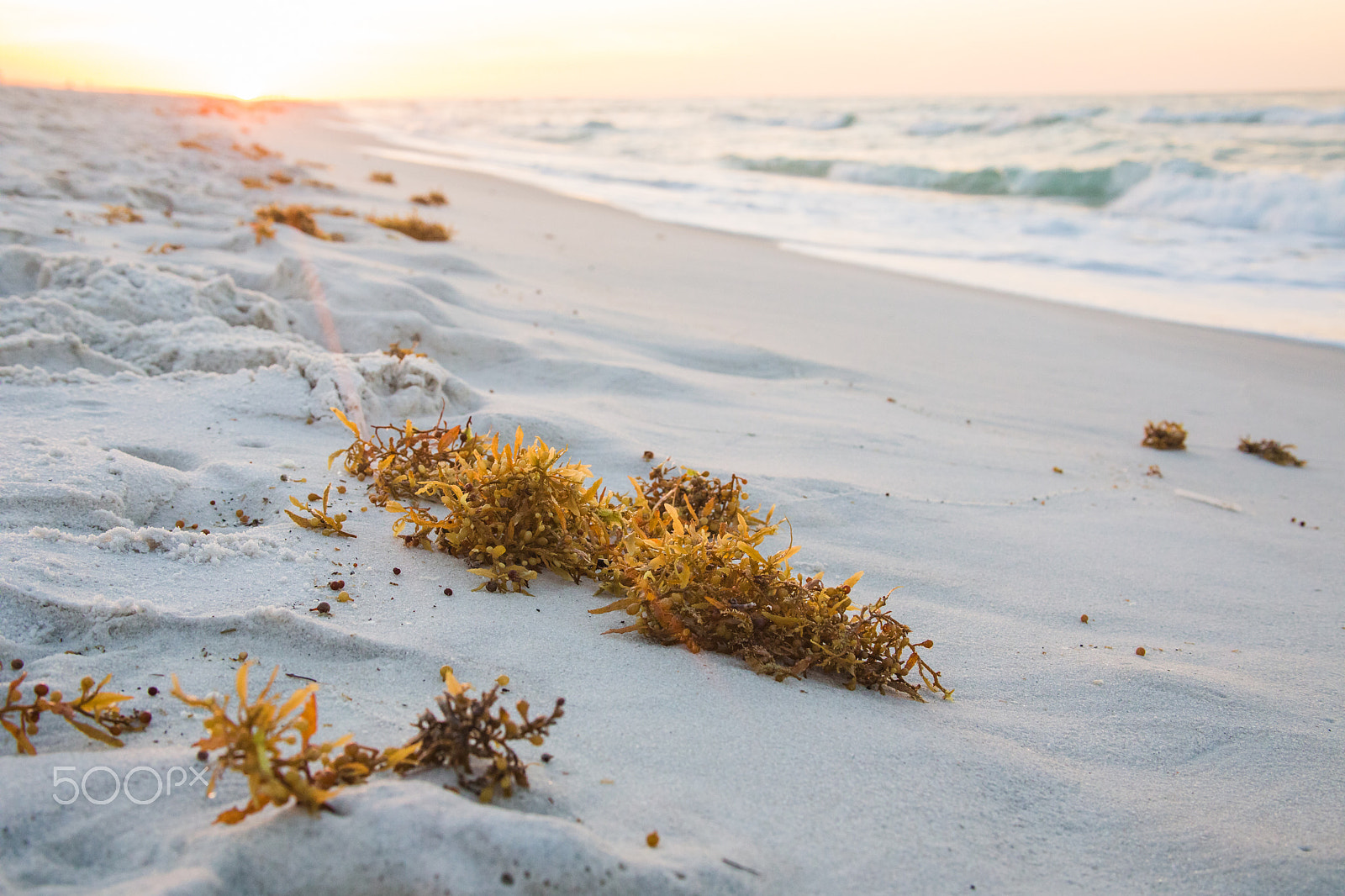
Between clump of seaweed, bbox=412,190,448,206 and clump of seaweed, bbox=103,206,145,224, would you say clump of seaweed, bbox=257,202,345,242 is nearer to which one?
clump of seaweed, bbox=103,206,145,224

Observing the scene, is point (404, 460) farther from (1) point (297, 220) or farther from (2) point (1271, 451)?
(1) point (297, 220)

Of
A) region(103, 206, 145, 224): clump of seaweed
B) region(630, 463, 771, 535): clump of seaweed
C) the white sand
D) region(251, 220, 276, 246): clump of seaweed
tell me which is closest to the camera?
the white sand

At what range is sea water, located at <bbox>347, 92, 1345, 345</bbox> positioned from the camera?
885 cm

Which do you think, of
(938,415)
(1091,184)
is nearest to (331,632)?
(938,415)

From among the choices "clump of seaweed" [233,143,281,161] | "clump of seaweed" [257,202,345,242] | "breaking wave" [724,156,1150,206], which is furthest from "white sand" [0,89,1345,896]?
"breaking wave" [724,156,1150,206]

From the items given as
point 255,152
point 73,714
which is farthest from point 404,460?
point 255,152

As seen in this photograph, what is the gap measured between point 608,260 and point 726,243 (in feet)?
9.16

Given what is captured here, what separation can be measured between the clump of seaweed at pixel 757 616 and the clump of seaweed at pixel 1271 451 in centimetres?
315

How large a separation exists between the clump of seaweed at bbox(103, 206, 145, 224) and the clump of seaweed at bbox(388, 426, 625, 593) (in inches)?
190

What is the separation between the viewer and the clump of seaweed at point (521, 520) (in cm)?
197

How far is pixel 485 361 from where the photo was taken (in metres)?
3.99

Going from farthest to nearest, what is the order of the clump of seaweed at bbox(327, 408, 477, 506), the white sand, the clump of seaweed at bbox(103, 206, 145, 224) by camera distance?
1. the clump of seaweed at bbox(103, 206, 145, 224)
2. the clump of seaweed at bbox(327, 408, 477, 506)
3. the white sand

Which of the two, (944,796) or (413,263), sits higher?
(413,263)

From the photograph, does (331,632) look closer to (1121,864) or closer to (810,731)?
(810,731)
